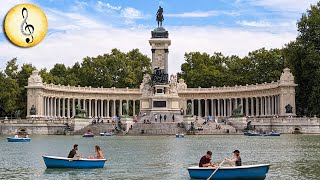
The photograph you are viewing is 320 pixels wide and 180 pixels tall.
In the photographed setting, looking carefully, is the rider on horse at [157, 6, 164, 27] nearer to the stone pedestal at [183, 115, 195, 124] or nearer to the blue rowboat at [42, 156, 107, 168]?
the stone pedestal at [183, 115, 195, 124]

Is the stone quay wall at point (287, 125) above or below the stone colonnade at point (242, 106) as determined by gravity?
below

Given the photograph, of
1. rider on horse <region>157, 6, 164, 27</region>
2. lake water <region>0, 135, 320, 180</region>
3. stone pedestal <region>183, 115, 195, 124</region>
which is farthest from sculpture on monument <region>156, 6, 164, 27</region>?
lake water <region>0, 135, 320, 180</region>

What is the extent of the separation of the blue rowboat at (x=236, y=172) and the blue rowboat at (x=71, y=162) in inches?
282

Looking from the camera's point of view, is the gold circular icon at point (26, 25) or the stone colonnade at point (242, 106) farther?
the stone colonnade at point (242, 106)

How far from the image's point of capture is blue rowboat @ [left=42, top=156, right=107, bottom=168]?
103ft

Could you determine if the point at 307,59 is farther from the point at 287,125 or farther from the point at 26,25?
the point at 26,25

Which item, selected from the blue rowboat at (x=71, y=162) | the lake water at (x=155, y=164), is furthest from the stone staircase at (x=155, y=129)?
the blue rowboat at (x=71, y=162)

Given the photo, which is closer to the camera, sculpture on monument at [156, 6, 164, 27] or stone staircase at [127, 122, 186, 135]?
stone staircase at [127, 122, 186, 135]

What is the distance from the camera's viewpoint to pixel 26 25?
2194 cm

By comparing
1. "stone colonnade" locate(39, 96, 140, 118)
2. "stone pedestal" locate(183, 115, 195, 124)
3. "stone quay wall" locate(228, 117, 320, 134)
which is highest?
"stone colonnade" locate(39, 96, 140, 118)

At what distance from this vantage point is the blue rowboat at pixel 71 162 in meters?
31.4

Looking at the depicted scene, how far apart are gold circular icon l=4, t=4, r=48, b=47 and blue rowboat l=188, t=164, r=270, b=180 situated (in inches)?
372

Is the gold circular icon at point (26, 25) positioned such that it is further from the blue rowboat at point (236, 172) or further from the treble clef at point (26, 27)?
the blue rowboat at point (236, 172)

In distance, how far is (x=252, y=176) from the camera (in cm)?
2625
